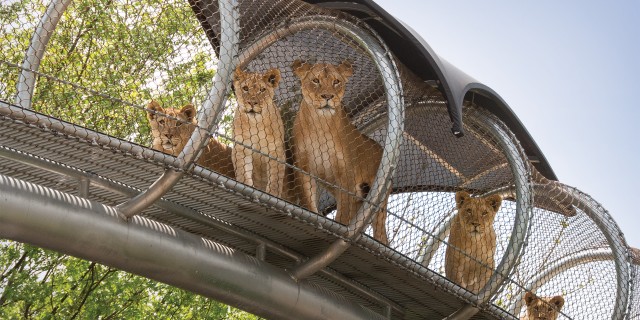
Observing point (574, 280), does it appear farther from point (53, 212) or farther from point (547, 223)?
point (53, 212)

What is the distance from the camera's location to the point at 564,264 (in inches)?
490

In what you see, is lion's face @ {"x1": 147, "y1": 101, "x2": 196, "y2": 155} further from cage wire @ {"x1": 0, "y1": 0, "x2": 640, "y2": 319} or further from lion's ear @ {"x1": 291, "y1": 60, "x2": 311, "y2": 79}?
lion's ear @ {"x1": 291, "y1": 60, "x2": 311, "y2": 79}

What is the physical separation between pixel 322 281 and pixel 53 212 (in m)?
3.39

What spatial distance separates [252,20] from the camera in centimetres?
1062

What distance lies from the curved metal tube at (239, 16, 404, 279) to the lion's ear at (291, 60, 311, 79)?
58 cm

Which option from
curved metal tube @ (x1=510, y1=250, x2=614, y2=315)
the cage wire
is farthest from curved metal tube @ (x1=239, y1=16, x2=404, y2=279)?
curved metal tube @ (x1=510, y1=250, x2=614, y2=315)

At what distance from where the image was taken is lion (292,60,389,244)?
1052 centimetres

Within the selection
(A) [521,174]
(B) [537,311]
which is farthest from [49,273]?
(A) [521,174]

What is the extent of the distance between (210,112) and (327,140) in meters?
2.30

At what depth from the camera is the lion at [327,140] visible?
34.5ft

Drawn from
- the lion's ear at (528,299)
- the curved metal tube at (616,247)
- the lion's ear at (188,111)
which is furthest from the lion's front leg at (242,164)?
the lion's ear at (528,299)

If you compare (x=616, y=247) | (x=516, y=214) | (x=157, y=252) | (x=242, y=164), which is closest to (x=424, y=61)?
(x=516, y=214)

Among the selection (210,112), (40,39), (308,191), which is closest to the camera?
(210,112)

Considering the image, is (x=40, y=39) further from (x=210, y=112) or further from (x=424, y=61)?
(x=424, y=61)
